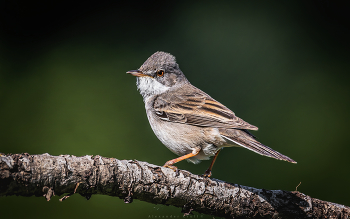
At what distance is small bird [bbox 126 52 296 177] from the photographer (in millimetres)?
3512

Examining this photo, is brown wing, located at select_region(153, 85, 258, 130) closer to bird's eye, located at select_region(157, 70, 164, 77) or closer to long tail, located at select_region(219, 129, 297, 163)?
long tail, located at select_region(219, 129, 297, 163)

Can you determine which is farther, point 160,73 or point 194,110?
point 160,73

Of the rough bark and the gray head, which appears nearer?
the rough bark

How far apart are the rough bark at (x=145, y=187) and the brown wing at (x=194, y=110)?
828mm

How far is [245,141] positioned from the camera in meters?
3.21

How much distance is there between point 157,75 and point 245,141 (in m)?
2.05

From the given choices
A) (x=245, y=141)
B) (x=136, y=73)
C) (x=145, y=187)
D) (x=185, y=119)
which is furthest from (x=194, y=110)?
(x=145, y=187)

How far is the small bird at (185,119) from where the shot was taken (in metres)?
3.51

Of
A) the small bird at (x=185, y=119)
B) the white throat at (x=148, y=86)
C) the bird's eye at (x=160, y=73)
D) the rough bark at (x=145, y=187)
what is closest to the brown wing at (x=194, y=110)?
the small bird at (x=185, y=119)

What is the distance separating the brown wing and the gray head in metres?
0.23

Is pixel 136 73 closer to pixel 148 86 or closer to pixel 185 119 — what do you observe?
pixel 148 86

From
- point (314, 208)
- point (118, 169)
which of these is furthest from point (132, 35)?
point (314, 208)

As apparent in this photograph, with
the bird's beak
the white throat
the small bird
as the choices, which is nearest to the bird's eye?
the small bird

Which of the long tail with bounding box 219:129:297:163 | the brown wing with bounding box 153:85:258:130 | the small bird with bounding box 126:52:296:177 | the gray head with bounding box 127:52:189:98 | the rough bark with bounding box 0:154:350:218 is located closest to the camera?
the rough bark with bounding box 0:154:350:218
